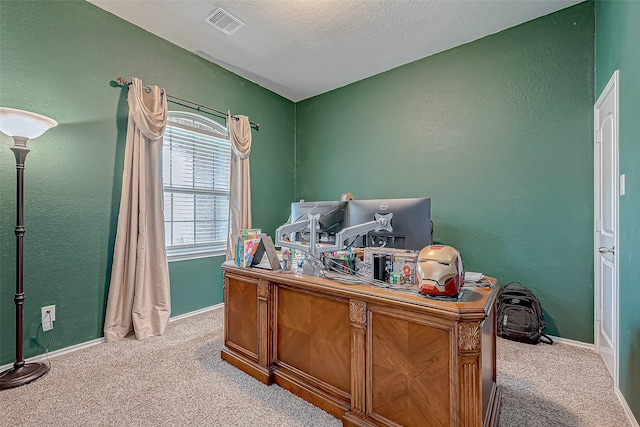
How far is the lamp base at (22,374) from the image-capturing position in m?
1.89

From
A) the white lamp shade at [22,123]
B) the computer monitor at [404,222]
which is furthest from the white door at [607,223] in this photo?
the white lamp shade at [22,123]

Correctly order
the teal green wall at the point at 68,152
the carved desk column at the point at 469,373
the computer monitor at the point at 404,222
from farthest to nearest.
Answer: the teal green wall at the point at 68,152
the computer monitor at the point at 404,222
the carved desk column at the point at 469,373

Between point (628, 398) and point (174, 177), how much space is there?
3978 millimetres

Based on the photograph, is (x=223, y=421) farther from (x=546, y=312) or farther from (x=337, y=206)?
(x=546, y=312)

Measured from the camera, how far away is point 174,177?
3.22m

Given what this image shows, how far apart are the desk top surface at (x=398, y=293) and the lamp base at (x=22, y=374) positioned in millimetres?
1679

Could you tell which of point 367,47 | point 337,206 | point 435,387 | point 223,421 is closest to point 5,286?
point 223,421

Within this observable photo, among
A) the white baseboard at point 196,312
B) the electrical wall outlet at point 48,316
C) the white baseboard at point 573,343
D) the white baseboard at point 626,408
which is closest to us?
the white baseboard at point 626,408

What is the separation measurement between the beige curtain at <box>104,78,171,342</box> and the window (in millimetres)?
300

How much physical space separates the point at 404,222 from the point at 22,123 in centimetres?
247

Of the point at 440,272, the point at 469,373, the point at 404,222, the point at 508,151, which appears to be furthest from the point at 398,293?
the point at 508,151

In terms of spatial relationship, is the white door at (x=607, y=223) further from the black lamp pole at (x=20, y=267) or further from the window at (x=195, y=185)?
the black lamp pole at (x=20, y=267)

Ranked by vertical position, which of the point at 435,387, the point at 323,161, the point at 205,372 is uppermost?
the point at 323,161

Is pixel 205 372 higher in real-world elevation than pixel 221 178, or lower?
lower
